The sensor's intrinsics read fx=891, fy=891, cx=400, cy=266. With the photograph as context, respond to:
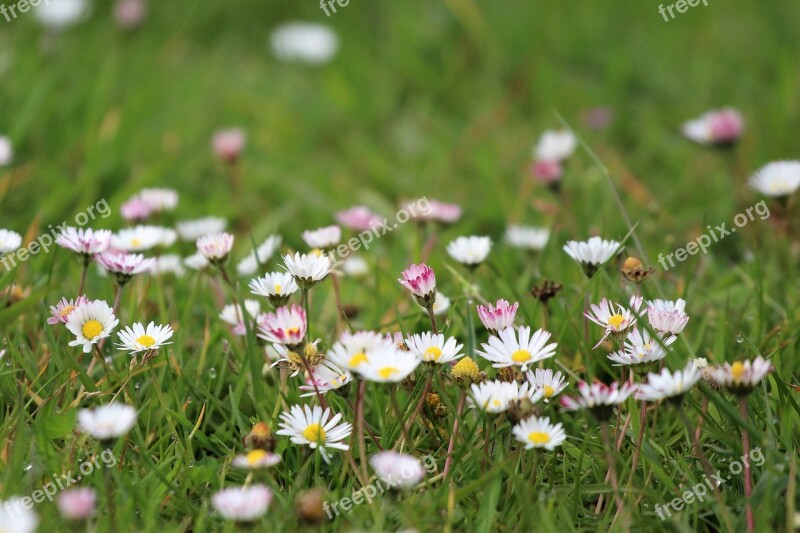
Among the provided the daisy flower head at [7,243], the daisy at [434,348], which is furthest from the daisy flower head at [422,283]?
the daisy flower head at [7,243]

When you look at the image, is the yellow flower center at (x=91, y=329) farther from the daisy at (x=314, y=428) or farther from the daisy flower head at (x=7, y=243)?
the daisy at (x=314, y=428)

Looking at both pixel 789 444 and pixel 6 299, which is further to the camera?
pixel 6 299

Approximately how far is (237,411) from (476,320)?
1.79 ft

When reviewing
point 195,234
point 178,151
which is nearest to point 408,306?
point 195,234

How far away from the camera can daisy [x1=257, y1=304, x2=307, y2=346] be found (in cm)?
125

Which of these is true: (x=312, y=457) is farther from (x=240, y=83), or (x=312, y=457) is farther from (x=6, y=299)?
(x=240, y=83)

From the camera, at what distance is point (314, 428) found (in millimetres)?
1304

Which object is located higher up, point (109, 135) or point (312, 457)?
point (109, 135)

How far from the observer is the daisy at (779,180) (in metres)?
1.96

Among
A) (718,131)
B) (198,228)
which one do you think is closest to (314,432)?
(198,228)

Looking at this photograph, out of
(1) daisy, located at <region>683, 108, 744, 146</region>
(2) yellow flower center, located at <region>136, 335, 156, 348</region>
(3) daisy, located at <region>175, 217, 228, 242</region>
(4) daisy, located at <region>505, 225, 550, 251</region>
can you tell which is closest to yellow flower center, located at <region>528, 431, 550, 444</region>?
(2) yellow flower center, located at <region>136, 335, 156, 348</region>

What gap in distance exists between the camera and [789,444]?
1301 millimetres

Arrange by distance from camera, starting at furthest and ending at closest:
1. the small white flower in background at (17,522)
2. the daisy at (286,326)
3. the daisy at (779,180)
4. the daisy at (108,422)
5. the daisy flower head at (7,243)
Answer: the daisy at (779,180)
the daisy flower head at (7,243)
the daisy at (286,326)
the daisy at (108,422)
the small white flower in background at (17,522)

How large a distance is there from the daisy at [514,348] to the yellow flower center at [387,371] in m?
0.16
